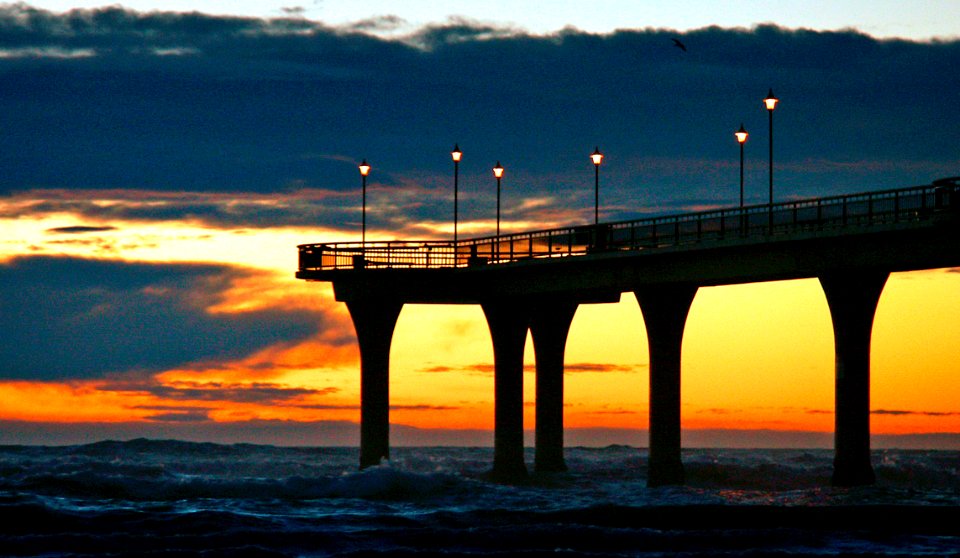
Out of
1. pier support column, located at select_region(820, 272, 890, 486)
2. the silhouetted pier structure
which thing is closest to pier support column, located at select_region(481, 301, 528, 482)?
the silhouetted pier structure

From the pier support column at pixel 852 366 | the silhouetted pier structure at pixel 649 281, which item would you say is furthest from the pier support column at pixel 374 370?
the pier support column at pixel 852 366

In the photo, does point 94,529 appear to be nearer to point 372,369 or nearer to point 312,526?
point 312,526

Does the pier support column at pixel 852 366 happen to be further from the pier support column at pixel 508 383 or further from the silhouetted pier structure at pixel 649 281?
the pier support column at pixel 508 383

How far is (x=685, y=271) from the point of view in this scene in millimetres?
74438

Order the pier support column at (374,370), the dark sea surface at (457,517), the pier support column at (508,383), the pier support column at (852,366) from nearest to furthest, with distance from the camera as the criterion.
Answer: the dark sea surface at (457,517)
the pier support column at (852,366)
the pier support column at (374,370)
the pier support column at (508,383)

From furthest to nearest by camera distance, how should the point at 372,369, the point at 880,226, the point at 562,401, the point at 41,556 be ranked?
1. the point at 562,401
2. the point at 372,369
3. the point at 880,226
4. the point at 41,556

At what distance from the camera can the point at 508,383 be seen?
90.2m

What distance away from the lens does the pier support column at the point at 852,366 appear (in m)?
68.4

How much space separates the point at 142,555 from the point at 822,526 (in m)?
26.1

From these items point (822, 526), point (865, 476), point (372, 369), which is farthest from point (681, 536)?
point (372, 369)

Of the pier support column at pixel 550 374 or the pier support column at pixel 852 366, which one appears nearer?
the pier support column at pixel 852 366

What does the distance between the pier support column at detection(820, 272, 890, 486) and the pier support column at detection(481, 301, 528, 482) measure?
2381 cm

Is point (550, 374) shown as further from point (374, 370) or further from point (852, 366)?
point (852, 366)

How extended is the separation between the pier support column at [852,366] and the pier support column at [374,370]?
27573mm
